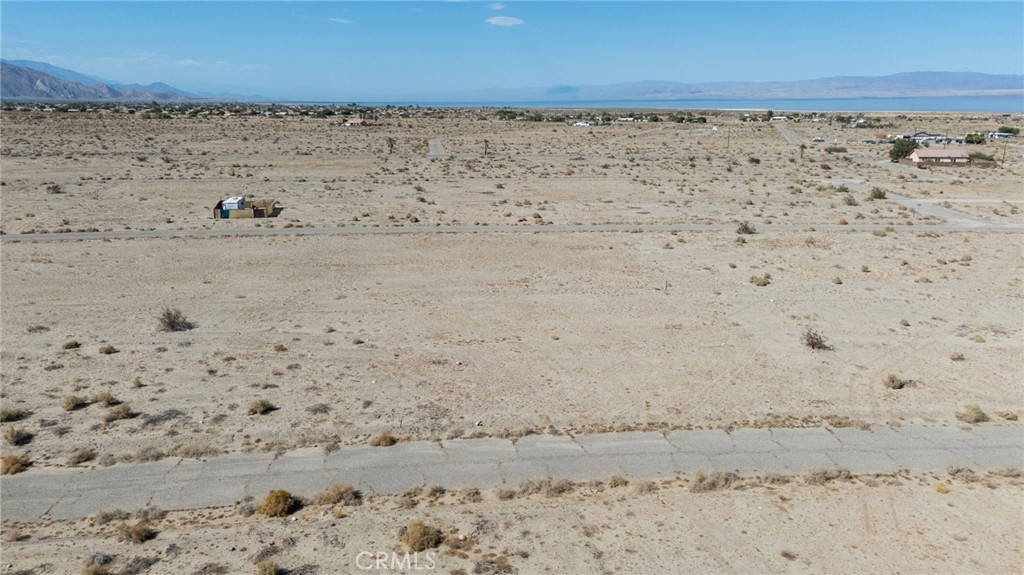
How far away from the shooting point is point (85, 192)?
49406 millimetres

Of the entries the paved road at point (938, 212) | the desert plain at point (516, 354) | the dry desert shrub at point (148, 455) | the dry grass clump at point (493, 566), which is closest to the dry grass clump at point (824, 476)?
the desert plain at point (516, 354)

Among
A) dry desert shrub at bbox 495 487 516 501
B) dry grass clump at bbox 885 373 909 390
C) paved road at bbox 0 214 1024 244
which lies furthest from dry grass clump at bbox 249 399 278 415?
paved road at bbox 0 214 1024 244

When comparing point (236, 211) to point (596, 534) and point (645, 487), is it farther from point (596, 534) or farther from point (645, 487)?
point (596, 534)

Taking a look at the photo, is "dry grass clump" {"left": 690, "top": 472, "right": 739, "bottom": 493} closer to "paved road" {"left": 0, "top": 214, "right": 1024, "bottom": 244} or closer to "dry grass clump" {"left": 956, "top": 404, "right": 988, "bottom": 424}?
"dry grass clump" {"left": 956, "top": 404, "right": 988, "bottom": 424}

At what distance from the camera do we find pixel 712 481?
44.7 ft

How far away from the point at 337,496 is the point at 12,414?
29.8ft

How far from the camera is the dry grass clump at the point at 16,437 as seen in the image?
48.7 feet

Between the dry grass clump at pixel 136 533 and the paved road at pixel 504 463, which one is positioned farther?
the paved road at pixel 504 463

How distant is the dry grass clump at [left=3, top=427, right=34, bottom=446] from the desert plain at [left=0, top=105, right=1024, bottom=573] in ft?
0.24

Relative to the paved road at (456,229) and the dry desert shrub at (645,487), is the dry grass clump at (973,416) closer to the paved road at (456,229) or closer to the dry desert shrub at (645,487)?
the dry desert shrub at (645,487)

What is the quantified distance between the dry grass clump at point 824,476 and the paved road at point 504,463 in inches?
10.6

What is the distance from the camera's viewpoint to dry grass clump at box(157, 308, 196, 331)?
73.2 ft

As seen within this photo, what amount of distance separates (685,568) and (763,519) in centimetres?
226

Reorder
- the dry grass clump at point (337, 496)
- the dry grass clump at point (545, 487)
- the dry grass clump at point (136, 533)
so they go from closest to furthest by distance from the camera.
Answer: the dry grass clump at point (136, 533) < the dry grass clump at point (337, 496) < the dry grass clump at point (545, 487)
